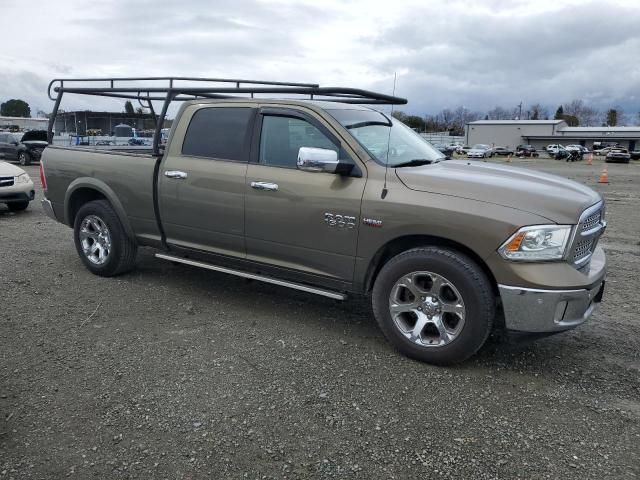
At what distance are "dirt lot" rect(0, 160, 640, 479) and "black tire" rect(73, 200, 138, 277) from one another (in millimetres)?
567

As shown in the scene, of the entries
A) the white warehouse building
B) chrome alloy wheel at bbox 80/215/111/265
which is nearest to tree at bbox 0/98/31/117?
the white warehouse building

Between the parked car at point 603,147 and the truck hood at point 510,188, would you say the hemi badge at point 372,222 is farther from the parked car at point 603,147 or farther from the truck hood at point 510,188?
the parked car at point 603,147

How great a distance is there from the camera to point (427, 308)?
3.83m

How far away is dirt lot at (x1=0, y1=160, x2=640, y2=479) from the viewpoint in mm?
2805

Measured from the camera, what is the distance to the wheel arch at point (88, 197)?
555 cm

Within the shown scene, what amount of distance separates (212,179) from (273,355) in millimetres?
1750

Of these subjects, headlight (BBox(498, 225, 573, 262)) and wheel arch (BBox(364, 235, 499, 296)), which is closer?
headlight (BBox(498, 225, 573, 262))

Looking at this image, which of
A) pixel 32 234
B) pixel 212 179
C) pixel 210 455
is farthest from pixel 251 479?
pixel 32 234

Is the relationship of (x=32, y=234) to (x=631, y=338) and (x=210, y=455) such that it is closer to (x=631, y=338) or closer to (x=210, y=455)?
(x=210, y=455)

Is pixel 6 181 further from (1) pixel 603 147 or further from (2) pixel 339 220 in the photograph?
(1) pixel 603 147

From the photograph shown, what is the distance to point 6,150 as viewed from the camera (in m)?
22.6

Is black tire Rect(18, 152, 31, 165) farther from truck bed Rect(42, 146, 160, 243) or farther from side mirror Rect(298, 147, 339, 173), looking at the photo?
side mirror Rect(298, 147, 339, 173)

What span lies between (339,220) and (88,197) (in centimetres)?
342

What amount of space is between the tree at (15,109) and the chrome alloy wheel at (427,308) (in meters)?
114
